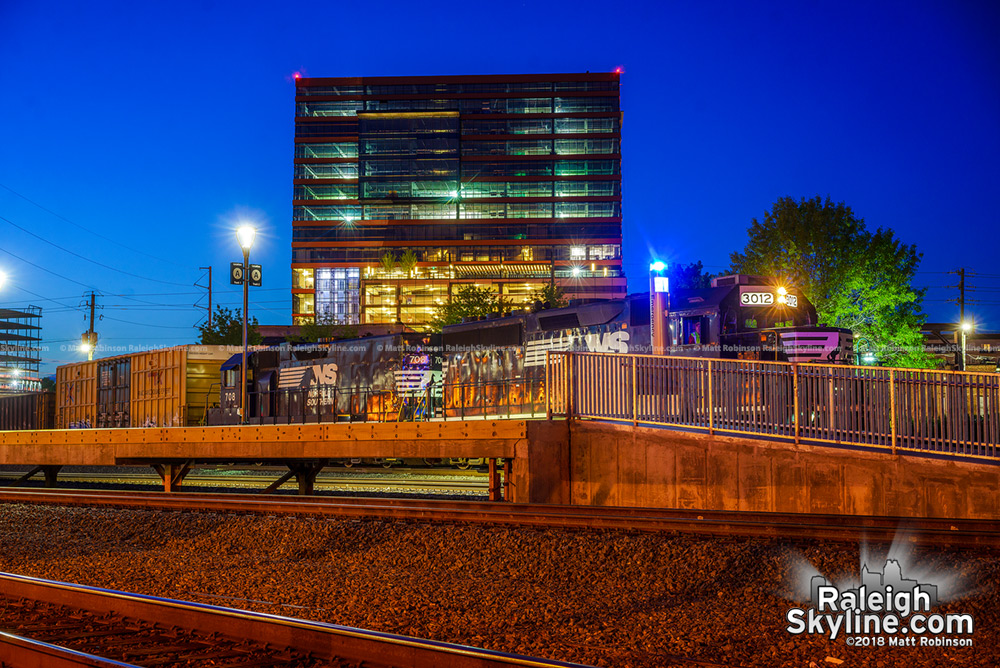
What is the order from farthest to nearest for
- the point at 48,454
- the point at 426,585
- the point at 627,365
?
the point at 48,454 < the point at 627,365 < the point at 426,585

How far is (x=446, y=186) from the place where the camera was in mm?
115875

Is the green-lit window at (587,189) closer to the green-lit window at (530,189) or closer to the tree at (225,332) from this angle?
the green-lit window at (530,189)

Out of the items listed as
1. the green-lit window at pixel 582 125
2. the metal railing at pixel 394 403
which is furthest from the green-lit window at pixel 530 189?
the metal railing at pixel 394 403

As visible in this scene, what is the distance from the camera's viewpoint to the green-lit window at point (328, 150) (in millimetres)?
117688

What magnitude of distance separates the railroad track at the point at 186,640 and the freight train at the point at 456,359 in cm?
858

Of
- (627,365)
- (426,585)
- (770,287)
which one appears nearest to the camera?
(426,585)

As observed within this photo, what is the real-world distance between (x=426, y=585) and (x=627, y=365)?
21.6 feet

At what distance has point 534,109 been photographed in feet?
383

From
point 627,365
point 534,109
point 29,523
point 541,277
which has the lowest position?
point 29,523

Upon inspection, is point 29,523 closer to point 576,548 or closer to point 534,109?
point 576,548

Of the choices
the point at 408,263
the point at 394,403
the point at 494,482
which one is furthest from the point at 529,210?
the point at 494,482

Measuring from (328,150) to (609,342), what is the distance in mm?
109199

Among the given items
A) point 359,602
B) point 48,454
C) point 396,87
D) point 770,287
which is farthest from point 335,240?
point 359,602

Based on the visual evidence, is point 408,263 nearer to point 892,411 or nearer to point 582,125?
point 582,125
